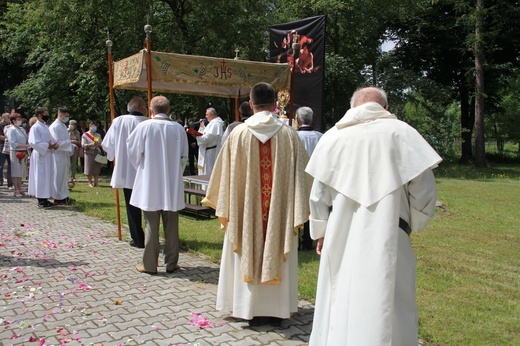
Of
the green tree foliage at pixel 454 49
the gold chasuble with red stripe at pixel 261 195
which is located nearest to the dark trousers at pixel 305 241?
the gold chasuble with red stripe at pixel 261 195

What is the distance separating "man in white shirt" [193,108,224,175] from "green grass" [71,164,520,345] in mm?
2314

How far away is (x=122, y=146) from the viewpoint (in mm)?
7621

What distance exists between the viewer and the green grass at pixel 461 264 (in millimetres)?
4746

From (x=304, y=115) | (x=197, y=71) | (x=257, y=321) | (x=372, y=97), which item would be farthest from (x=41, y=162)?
(x=372, y=97)

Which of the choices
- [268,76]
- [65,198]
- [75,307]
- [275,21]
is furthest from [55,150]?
[275,21]

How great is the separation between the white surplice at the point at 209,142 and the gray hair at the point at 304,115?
18.6 feet

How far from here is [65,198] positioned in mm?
11703

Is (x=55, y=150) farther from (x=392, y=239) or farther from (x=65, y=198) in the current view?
(x=392, y=239)

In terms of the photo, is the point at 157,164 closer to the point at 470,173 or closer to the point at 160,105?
the point at 160,105

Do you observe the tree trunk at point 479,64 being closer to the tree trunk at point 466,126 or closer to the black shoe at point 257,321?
the tree trunk at point 466,126

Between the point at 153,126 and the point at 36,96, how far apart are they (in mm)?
17278

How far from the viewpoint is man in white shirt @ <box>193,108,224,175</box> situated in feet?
41.9

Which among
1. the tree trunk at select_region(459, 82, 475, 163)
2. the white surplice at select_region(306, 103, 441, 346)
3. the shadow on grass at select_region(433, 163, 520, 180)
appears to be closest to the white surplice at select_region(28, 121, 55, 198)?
the white surplice at select_region(306, 103, 441, 346)

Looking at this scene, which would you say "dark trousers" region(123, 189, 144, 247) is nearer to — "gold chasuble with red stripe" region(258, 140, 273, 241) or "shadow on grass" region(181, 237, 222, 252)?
"shadow on grass" region(181, 237, 222, 252)
